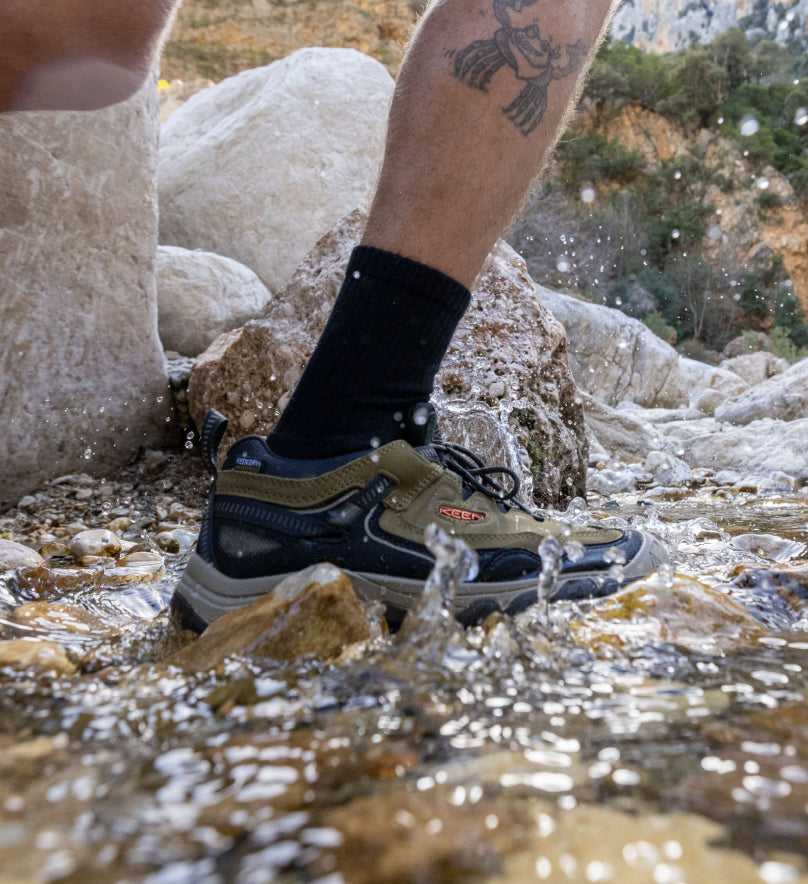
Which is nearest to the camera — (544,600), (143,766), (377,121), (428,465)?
(143,766)

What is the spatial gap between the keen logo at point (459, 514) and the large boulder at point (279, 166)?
177 inches

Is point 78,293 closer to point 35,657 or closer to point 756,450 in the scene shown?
point 35,657

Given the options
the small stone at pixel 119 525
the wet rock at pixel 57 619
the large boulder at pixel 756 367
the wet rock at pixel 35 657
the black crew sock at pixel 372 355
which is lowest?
the large boulder at pixel 756 367

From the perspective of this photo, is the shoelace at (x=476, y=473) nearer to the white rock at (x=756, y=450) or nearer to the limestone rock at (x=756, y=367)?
the white rock at (x=756, y=450)

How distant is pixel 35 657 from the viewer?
91 cm

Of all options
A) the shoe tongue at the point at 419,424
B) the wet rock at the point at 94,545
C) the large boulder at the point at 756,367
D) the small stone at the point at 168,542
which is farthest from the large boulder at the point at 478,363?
the large boulder at the point at 756,367

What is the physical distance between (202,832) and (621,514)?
88.7 inches

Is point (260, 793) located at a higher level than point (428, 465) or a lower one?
lower

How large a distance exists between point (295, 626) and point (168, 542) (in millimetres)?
1371

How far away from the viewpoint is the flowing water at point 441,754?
497 millimetres

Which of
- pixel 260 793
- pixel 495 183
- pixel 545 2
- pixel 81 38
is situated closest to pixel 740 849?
pixel 260 793

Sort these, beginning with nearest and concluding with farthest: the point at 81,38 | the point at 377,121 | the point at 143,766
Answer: the point at 143,766, the point at 81,38, the point at 377,121

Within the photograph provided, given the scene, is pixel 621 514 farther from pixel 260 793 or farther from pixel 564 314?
pixel 564 314

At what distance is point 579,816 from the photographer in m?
0.54
